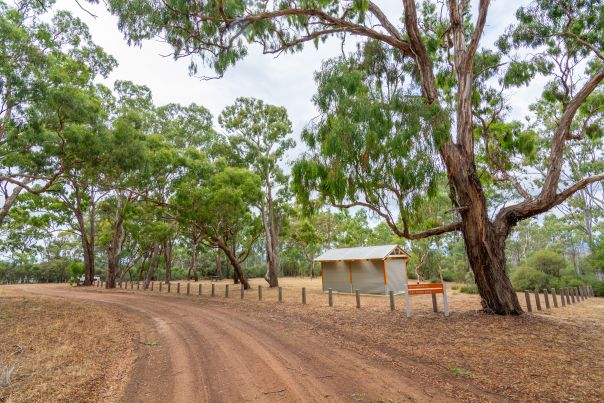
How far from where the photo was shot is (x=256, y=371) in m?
5.07

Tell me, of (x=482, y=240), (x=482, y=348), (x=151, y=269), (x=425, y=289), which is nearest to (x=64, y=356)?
A: (x=482, y=348)

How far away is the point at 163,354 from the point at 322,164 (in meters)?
5.92

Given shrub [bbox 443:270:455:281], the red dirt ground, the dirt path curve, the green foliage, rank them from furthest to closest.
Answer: shrub [bbox 443:270:455:281] → the green foliage → the red dirt ground → the dirt path curve

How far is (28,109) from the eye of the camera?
38.4ft

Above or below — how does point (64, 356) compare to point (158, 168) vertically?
below

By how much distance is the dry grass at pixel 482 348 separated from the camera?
14.8ft

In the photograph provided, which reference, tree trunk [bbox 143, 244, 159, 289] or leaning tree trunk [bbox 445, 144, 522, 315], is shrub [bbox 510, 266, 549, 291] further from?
tree trunk [bbox 143, 244, 159, 289]

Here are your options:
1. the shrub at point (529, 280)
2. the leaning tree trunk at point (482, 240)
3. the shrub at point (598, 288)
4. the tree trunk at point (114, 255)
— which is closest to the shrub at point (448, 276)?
the shrub at point (529, 280)

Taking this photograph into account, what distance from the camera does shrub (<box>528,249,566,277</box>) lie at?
2377 centimetres

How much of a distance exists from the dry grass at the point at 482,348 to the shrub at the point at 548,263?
15.5 metres

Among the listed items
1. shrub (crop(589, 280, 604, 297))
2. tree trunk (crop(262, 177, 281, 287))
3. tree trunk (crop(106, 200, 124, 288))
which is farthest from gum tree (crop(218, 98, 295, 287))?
shrub (crop(589, 280, 604, 297))

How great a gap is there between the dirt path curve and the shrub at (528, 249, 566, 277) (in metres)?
23.4

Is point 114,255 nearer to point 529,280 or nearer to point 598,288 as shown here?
point 529,280

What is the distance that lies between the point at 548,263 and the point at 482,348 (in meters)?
22.8
